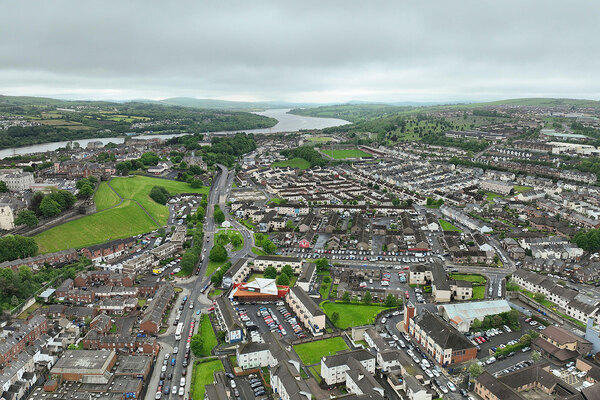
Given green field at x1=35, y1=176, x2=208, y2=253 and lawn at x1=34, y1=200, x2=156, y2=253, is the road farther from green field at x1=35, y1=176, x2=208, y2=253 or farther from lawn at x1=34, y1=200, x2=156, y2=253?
lawn at x1=34, y1=200, x2=156, y2=253


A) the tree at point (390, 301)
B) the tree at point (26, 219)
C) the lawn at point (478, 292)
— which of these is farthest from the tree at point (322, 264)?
the tree at point (26, 219)

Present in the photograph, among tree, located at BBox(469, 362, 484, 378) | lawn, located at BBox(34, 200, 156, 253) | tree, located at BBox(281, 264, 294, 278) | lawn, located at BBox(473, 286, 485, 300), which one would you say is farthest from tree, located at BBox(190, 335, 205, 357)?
lawn, located at BBox(34, 200, 156, 253)

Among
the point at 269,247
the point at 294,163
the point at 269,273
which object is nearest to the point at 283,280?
the point at 269,273

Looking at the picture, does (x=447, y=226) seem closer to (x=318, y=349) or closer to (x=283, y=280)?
(x=283, y=280)

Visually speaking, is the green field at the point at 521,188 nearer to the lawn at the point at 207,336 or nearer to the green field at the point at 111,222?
the green field at the point at 111,222

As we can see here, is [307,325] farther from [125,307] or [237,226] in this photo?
[237,226]

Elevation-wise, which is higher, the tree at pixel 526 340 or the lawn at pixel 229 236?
the lawn at pixel 229 236
